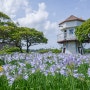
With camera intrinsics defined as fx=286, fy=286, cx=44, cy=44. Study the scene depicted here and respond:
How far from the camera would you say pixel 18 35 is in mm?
28281

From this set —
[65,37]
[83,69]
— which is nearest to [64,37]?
[65,37]

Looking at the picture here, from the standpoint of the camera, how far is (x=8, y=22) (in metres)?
29.9

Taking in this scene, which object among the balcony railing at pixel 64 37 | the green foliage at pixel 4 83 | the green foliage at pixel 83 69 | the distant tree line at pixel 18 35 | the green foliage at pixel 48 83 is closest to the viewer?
the green foliage at pixel 48 83

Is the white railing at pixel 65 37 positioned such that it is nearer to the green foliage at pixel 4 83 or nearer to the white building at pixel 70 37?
the white building at pixel 70 37

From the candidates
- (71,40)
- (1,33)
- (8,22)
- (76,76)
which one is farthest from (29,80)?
(71,40)

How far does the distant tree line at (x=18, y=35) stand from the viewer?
91.6ft

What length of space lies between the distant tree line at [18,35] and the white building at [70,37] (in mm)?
10401

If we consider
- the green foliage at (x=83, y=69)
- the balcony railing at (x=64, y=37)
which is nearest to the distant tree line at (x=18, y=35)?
the balcony railing at (x=64, y=37)

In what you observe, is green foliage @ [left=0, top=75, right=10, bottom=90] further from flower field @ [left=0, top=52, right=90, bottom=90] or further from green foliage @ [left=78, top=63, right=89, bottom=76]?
green foliage @ [left=78, top=63, right=89, bottom=76]

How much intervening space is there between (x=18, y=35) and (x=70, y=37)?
13.4m

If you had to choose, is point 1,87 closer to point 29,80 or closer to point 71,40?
point 29,80

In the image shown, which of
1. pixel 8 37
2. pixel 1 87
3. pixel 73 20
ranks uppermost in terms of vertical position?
pixel 73 20

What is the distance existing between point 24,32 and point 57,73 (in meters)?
24.0

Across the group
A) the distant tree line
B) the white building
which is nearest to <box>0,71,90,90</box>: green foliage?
the distant tree line
